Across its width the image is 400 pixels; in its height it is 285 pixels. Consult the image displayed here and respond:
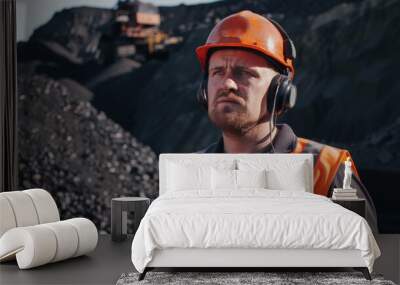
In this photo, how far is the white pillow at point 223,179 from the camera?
6.41 m

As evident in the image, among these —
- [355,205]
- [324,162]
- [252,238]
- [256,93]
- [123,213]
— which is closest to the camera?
[252,238]

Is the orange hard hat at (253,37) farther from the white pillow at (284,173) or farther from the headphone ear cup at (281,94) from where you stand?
the white pillow at (284,173)

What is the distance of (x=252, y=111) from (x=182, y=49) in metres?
1.10

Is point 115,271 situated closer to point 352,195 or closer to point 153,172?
point 153,172

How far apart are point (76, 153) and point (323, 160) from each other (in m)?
2.79

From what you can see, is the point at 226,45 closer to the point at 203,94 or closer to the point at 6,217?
the point at 203,94

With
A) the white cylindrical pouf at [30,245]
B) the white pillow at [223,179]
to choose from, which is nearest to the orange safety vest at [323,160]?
the white pillow at [223,179]

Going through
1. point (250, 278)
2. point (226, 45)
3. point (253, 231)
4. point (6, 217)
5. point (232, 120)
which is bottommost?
point (250, 278)

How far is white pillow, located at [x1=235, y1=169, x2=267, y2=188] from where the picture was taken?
21.0 ft

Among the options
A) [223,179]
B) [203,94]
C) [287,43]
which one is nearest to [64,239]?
[223,179]

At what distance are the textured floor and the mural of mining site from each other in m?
2.35

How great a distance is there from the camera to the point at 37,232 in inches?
205

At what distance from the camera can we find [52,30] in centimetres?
744

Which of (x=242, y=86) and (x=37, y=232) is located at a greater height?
(x=242, y=86)
